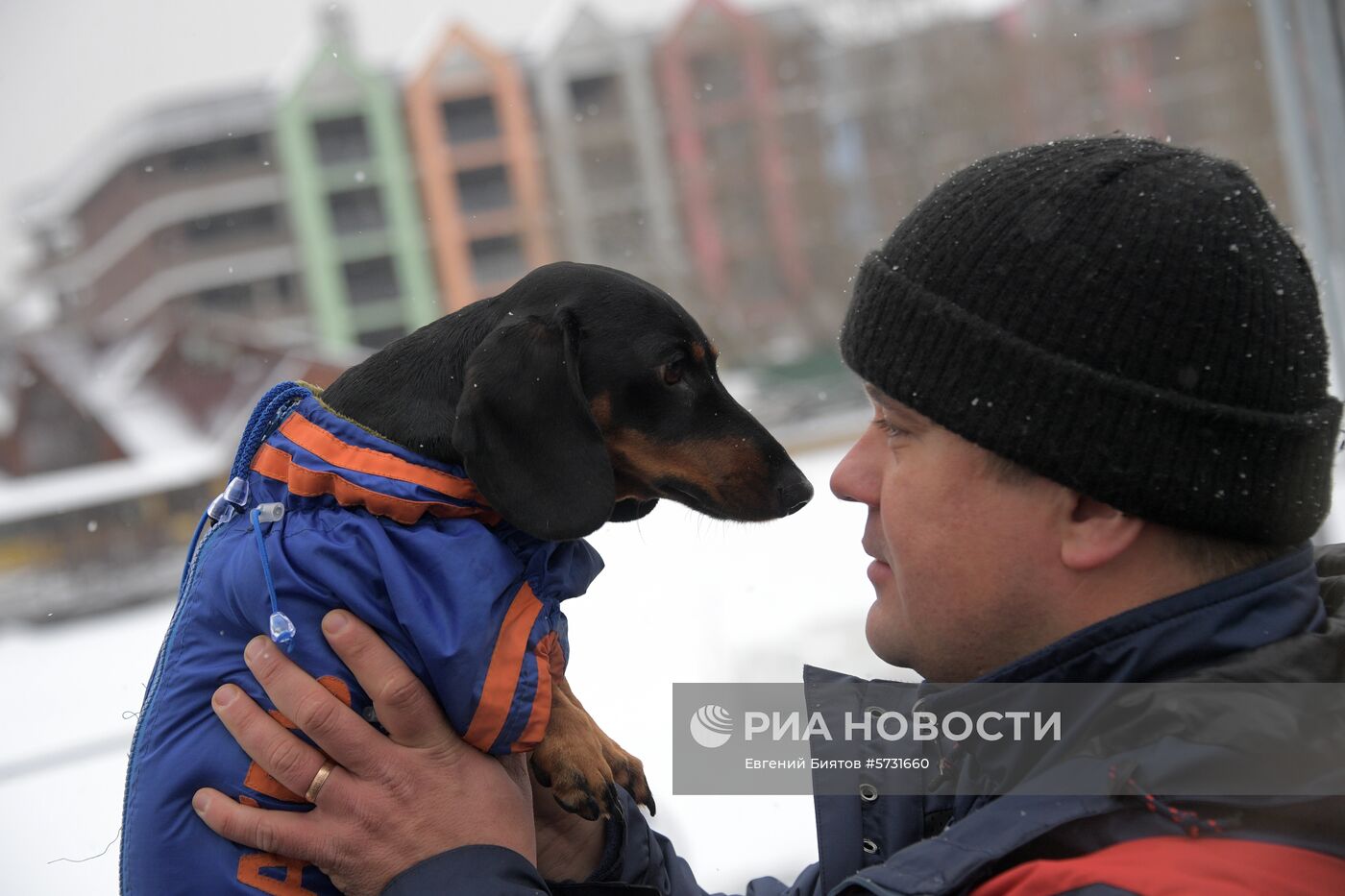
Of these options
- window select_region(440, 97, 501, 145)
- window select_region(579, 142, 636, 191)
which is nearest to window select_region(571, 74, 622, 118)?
window select_region(579, 142, 636, 191)

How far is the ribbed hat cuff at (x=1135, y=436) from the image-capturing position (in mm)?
980

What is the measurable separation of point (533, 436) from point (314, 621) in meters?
0.35

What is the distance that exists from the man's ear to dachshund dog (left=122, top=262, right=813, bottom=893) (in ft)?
1.83

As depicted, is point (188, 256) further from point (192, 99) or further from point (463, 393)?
point (463, 393)

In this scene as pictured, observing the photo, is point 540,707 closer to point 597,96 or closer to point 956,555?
point 956,555

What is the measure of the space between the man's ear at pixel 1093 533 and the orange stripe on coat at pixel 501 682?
60 centimetres

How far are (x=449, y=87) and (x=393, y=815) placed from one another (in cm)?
520

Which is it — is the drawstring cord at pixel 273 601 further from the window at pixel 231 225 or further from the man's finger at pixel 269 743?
the window at pixel 231 225

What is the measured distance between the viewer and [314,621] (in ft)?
4.08

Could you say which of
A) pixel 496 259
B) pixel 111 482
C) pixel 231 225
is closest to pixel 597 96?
pixel 496 259

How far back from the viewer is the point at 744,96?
862 centimetres

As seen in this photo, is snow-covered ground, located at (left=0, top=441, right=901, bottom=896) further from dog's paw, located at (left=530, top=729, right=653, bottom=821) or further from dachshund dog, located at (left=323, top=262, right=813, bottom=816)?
dog's paw, located at (left=530, top=729, right=653, bottom=821)

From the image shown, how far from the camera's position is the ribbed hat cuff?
0.98 metres

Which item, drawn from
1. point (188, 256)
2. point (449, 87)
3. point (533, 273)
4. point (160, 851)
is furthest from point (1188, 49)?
point (188, 256)
